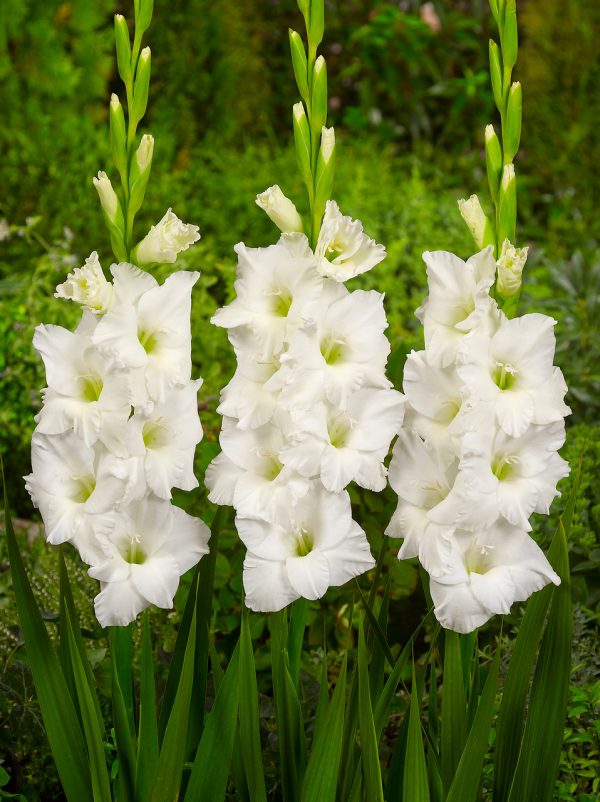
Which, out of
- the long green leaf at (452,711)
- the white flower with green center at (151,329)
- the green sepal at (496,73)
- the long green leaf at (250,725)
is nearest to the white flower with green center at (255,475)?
the white flower with green center at (151,329)

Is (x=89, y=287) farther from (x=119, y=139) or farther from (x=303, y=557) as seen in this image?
(x=303, y=557)

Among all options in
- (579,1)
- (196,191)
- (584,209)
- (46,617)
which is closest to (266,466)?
(46,617)

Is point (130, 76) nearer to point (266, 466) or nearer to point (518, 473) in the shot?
point (266, 466)

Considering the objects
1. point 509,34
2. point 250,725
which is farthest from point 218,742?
point 509,34

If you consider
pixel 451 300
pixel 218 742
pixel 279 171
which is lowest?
pixel 279 171

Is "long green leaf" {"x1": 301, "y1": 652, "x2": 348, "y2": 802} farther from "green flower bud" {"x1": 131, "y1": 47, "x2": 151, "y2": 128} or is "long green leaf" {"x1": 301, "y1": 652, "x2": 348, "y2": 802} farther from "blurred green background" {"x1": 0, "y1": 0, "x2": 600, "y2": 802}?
"green flower bud" {"x1": 131, "y1": 47, "x2": 151, "y2": 128}

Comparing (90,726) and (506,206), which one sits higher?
(506,206)

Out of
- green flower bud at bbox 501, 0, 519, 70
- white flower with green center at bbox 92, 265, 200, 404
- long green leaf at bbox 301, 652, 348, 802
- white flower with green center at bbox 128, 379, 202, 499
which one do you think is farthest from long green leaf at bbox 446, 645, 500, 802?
green flower bud at bbox 501, 0, 519, 70

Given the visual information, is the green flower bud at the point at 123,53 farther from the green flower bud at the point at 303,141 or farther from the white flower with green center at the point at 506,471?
the white flower with green center at the point at 506,471
